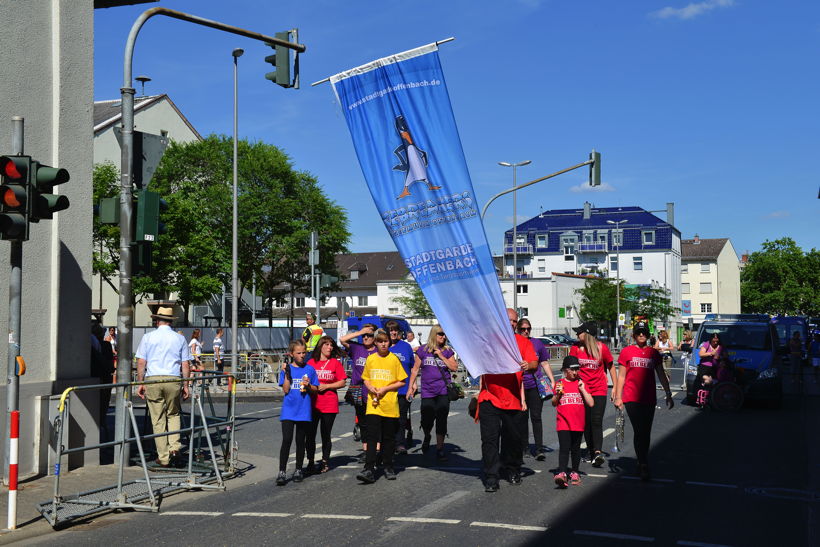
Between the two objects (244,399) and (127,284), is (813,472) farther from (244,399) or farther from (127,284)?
(244,399)

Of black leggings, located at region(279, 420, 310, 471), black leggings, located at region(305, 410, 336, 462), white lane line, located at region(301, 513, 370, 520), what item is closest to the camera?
white lane line, located at region(301, 513, 370, 520)

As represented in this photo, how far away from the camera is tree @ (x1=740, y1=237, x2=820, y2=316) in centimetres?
10188

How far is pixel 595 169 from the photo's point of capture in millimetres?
23688

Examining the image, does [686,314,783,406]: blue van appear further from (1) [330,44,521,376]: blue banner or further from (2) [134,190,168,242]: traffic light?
(2) [134,190,168,242]: traffic light

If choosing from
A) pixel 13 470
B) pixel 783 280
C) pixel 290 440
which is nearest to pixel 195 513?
pixel 13 470

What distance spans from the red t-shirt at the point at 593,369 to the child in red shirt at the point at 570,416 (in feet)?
3.07

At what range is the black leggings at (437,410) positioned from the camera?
11.9m

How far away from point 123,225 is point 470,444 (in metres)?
5.85

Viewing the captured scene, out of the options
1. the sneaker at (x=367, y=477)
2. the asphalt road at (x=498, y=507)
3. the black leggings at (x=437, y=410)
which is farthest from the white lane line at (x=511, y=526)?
the black leggings at (x=437, y=410)

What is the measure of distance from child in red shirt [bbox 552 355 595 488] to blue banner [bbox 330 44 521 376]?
2.55 feet

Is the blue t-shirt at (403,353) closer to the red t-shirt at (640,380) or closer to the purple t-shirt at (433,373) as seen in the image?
the purple t-shirt at (433,373)

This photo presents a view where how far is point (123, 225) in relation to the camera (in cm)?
1066

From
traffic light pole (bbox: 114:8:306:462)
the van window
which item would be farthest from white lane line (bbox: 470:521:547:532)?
the van window

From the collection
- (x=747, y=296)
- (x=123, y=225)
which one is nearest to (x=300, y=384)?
(x=123, y=225)
